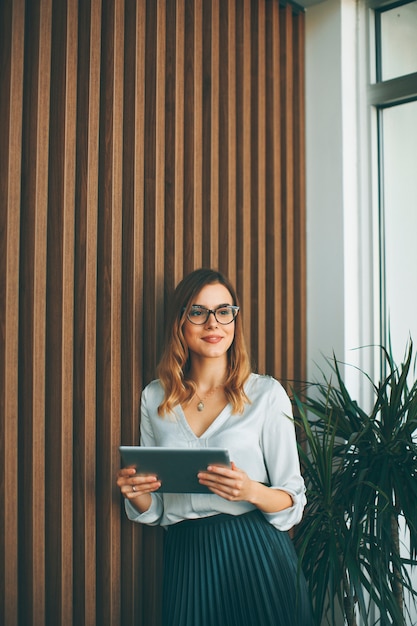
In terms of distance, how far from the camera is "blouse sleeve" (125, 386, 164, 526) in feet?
7.93

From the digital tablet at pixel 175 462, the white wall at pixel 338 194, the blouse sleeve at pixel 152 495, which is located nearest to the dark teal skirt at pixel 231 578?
the blouse sleeve at pixel 152 495

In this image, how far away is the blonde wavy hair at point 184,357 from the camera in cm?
243

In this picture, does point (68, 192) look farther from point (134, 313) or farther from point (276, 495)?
point (276, 495)

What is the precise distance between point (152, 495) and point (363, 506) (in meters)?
0.83

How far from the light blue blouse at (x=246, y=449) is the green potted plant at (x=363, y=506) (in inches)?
11.6

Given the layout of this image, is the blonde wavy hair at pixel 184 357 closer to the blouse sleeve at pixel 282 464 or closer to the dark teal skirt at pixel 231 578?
the blouse sleeve at pixel 282 464

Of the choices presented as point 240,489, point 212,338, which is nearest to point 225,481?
point 240,489

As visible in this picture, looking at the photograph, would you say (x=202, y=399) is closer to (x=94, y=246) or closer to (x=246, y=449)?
(x=246, y=449)

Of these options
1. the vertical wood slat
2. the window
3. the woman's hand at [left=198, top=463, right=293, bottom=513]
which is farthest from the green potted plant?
the vertical wood slat

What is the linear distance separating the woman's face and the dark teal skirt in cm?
55

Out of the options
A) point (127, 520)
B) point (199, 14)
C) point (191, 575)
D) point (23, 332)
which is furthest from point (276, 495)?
point (199, 14)

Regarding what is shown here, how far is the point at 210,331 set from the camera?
7.95 ft

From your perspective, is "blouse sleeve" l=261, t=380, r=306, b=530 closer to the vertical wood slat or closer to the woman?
the woman

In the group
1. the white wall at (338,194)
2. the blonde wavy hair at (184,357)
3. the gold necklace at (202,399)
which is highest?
the white wall at (338,194)
